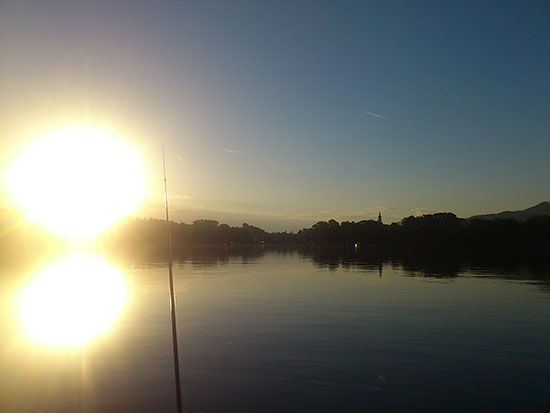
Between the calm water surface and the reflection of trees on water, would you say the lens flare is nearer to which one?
the calm water surface

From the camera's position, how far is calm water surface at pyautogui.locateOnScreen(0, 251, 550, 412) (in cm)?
1459

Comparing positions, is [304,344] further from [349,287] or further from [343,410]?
[349,287]

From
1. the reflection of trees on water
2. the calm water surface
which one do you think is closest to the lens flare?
the calm water surface

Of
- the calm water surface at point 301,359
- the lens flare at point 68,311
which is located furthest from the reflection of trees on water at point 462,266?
the lens flare at point 68,311

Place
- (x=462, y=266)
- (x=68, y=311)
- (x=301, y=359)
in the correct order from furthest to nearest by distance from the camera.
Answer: (x=462, y=266) < (x=68, y=311) < (x=301, y=359)

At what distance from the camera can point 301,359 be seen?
18984 millimetres

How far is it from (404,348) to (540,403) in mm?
7265

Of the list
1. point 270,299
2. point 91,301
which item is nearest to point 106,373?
point 270,299

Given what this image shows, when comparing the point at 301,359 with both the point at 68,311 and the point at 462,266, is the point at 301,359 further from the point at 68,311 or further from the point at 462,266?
the point at 462,266

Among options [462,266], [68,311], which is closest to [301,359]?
[68,311]

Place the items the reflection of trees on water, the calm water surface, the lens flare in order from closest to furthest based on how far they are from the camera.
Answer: the calm water surface < the lens flare < the reflection of trees on water

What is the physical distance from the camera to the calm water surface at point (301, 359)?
1459 centimetres

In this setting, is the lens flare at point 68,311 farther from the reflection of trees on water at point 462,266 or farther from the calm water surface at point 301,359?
the reflection of trees on water at point 462,266

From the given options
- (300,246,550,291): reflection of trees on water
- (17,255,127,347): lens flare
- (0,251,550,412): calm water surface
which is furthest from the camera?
(300,246,550,291): reflection of trees on water
